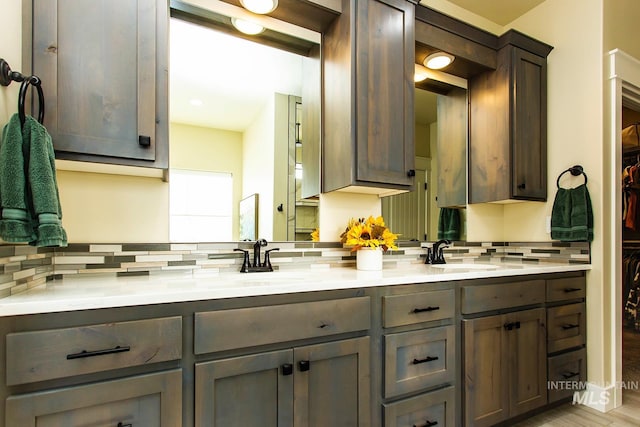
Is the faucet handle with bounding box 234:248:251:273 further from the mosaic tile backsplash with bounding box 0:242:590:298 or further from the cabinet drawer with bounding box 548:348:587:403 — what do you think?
the cabinet drawer with bounding box 548:348:587:403

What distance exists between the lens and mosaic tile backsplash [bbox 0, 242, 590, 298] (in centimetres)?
115

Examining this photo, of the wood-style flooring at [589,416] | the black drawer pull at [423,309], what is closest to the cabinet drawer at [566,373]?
the wood-style flooring at [589,416]

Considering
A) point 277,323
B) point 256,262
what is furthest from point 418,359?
point 256,262

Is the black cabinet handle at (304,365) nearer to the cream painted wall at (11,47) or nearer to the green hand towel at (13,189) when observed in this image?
the green hand towel at (13,189)

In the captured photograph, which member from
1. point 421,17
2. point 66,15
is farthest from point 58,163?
point 421,17

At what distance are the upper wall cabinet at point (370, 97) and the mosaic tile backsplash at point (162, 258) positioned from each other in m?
0.45

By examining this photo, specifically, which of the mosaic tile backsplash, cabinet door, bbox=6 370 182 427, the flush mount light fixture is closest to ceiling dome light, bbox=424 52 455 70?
the flush mount light fixture

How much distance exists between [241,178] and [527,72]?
2192 mm

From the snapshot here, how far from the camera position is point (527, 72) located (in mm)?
2398

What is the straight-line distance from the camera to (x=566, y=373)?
209 cm

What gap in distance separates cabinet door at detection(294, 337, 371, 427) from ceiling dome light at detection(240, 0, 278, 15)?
1668 millimetres

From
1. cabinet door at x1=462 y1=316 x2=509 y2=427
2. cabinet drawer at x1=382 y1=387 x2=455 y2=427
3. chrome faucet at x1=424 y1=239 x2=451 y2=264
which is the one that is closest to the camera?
cabinet drawer at x1=382 y1=387 x2=455 y2=427

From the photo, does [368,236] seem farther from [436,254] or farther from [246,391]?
[246,391]

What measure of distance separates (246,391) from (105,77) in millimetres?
1307
